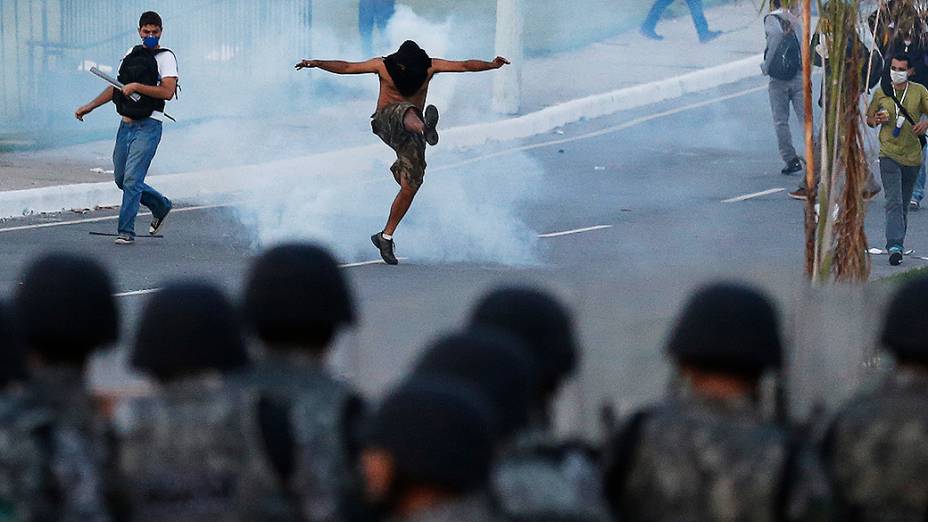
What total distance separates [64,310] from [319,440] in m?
0.65

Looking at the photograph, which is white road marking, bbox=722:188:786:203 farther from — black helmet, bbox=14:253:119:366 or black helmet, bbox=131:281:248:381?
black helmet, bbox=131:281:248:381

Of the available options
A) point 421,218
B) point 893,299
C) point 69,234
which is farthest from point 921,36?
point 893,299

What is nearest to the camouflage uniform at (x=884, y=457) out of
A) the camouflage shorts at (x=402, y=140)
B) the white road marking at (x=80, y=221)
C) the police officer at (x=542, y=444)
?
the police officer at (x=542, y=444)

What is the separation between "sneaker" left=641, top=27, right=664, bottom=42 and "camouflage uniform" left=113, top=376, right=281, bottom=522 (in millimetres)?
20214

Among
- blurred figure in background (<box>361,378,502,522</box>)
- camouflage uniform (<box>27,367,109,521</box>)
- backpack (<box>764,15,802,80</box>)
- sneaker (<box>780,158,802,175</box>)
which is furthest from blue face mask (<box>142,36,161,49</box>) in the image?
blurred figure in background (<box>361,378,502,522</box>)

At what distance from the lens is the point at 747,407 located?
3.79 metres

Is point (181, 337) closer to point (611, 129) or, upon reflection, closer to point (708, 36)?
point (611, 129)

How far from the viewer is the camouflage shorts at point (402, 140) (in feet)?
37.9

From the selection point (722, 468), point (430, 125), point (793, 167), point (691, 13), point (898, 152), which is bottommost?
point (793, 167)

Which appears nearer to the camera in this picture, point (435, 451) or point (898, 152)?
point (435, 451)

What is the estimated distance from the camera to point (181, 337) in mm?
3736

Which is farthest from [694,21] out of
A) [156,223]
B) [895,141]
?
[156,223]

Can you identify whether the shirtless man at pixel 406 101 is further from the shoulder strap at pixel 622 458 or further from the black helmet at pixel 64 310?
the shoulder strap at pixel 622 458

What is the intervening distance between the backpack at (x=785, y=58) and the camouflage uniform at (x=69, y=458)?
13.1m
